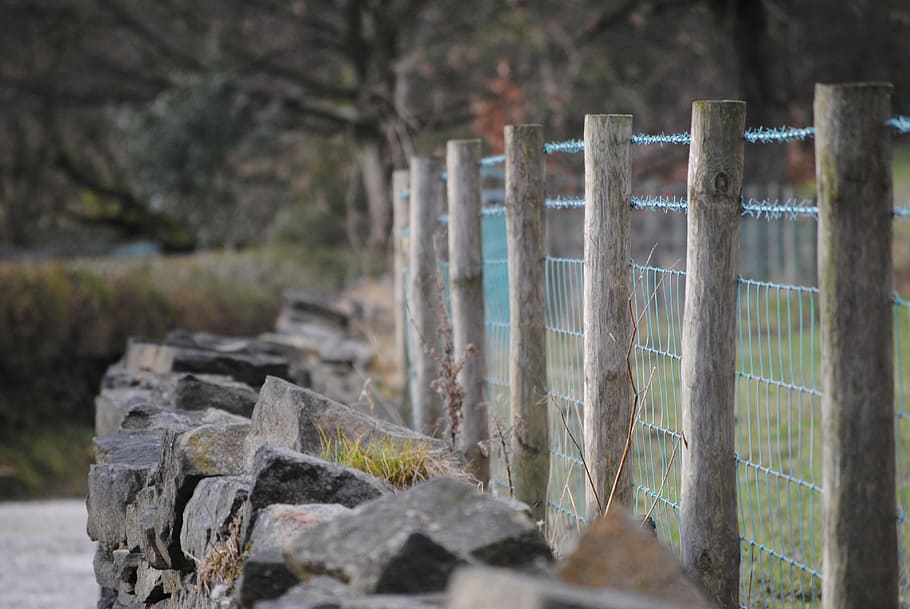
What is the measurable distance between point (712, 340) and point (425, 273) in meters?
3.64

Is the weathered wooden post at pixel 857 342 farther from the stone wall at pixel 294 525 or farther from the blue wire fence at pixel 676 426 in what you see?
the stone wall at pixel 294 525

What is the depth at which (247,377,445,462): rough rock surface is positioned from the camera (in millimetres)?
4277

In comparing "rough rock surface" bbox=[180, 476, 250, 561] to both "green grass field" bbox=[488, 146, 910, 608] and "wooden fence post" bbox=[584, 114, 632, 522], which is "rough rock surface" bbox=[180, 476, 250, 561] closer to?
"green grass field" bbox=[488, 146, 910, 608]

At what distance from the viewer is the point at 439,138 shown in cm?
2391

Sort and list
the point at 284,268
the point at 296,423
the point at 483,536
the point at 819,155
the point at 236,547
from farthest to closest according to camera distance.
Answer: the point at 284,268 → the point at 296,423 → the point at 236,547 → the point at 819,155 → the point at 483,536

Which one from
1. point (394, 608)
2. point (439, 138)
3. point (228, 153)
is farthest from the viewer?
point (439, 138)

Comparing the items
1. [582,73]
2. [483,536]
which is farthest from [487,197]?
[483,536]

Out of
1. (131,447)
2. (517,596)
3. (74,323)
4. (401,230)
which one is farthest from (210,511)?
(74,323)

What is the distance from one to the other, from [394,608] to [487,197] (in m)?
11.1

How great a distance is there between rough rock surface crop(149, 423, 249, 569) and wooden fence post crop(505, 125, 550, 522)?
4.62 ft

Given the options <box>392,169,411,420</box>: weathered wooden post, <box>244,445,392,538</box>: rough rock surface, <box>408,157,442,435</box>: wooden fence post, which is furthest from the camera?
<box>392,169,411,420</box>: weathered wooden post

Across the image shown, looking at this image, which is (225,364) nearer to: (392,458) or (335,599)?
(392,458)

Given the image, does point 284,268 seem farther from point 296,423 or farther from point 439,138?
point 296,423

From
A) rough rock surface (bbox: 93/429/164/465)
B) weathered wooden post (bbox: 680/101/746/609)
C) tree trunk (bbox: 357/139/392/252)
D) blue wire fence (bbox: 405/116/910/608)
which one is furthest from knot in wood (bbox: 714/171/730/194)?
tree trunk (bbox: 357/139/392/252)
